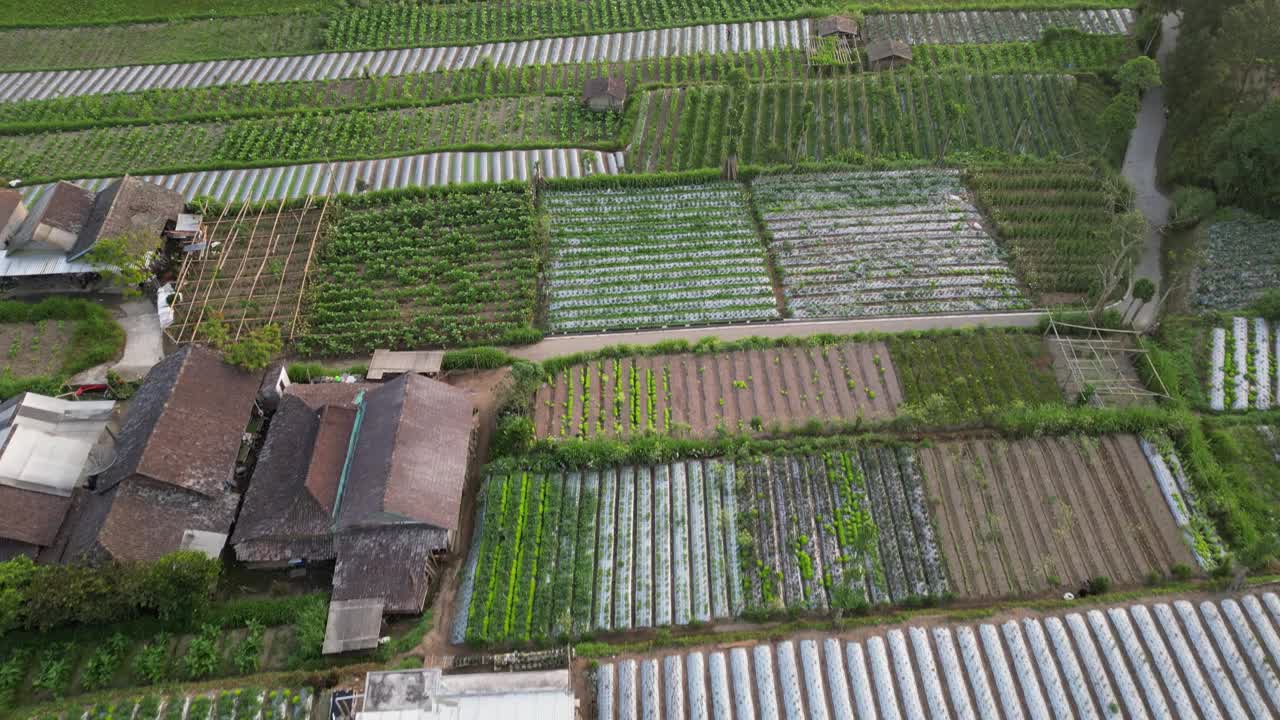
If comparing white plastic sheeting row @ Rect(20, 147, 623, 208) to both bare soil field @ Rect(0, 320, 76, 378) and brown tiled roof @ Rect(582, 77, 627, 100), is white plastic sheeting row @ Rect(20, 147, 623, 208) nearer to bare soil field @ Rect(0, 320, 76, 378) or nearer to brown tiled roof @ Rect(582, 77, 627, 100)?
brown tiled roof @ Rect(582, 77, 627, 100)

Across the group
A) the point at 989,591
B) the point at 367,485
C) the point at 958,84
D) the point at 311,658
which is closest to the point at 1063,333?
the point at 989,591

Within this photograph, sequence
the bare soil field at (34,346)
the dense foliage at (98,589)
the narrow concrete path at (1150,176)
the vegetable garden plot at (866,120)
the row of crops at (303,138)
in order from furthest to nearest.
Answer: the row of crops at (303,138) < the vegetable garden plot at (866,120) < the narrow concrete path at (1150,176) < the bare soil field at (34,346) < the dense foliage at (98,589)

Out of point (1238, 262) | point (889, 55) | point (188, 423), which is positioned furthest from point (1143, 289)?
point (188, 423)

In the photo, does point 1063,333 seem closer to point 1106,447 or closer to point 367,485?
point 1106,447

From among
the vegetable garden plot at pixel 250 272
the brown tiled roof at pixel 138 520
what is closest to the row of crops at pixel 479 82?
the vegetable garden plot at pixel 250 272

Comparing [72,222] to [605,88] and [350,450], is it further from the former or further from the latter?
[605,88]

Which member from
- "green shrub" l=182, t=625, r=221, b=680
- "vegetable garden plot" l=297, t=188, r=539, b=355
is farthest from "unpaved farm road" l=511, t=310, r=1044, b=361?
"green shrub" l=182, t=625, r=221, b=680

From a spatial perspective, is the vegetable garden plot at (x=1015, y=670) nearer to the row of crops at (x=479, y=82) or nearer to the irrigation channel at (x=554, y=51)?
the row of crops at (x=479, y=82)
